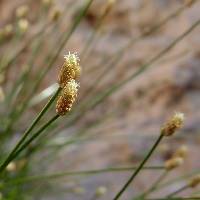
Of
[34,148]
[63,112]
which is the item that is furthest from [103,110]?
[63,112]

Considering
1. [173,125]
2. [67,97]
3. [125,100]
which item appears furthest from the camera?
[125,100]

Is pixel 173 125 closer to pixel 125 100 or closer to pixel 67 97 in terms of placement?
pixel 67 97

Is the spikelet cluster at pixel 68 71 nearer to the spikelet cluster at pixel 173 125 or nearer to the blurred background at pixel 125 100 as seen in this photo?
the spikelet cluster at pixel 173 125

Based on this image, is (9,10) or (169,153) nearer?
(169,153)

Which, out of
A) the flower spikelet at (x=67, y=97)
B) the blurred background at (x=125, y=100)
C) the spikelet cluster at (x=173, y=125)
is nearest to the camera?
the flower spikelet at (x=67, y=97)

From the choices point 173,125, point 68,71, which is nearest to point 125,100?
point 173,125

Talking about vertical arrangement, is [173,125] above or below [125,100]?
below

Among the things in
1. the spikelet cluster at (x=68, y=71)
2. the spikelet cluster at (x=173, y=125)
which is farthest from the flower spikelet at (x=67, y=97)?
the spikelet cluster at (x=173, y=125)

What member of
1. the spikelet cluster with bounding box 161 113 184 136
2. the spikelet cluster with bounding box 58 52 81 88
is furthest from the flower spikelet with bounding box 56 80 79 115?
the spikelet cluster with bounding box 161 113 184 136

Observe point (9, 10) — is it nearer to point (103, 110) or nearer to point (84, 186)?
point (103, 110)
